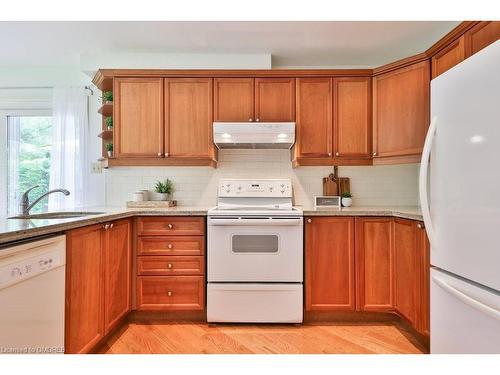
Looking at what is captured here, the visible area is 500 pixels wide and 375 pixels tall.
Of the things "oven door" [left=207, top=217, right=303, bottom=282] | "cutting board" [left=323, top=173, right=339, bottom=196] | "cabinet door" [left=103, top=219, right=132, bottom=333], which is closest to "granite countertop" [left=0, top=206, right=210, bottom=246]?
"cabinet door" [left=103, top=219, right=132, bottom=333]

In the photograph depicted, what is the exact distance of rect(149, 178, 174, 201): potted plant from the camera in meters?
2.98

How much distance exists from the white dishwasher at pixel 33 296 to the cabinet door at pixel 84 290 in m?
0.07

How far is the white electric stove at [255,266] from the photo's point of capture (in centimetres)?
239

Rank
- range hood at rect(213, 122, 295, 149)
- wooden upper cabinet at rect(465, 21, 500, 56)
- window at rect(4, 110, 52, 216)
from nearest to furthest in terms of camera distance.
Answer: wooden upper cabinet at rect(465, 21, 500, 56) < range hood at rect(213, 122, 295, 149) < window at rect(4, 110, 52, 216)

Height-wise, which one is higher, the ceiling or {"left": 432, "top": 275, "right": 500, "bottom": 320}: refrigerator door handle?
the ceiling

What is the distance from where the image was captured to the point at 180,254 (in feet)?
8.03

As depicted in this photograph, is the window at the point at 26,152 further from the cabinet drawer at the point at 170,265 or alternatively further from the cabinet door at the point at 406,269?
the cabinet door at the point at 406,269

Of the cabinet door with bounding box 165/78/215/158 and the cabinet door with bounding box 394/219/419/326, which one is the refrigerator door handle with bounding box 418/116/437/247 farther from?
the cabinet door with bounding box 165/78/215/158

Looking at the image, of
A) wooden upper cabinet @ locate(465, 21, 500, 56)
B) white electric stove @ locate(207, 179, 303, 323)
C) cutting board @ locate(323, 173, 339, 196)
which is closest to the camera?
wooden upper cabinet @ locate(465, 21, 500, 56)

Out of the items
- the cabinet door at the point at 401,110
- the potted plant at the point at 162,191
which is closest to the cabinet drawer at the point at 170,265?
the potted plant at the point at 162,191

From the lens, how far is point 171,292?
243 centimetres

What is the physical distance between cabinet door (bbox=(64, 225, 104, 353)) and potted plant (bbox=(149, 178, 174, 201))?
109 centimetres
